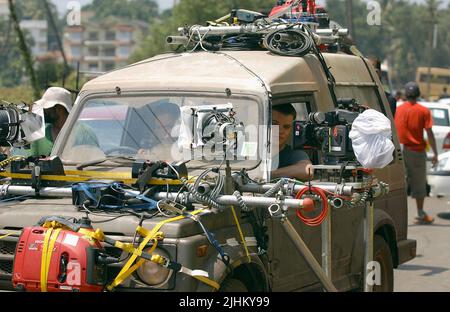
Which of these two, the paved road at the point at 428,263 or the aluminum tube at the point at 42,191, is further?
the paved road at the point at 428,263

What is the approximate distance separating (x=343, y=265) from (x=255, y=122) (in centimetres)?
139

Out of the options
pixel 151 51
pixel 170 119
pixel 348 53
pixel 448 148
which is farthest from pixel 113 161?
→ pixel 151 51

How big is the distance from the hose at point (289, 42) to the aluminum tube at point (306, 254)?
1994mm

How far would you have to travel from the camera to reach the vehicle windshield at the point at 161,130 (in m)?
7.03

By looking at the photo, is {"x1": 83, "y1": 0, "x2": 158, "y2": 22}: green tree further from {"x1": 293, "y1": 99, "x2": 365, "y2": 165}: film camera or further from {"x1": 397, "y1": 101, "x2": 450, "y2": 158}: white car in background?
{"x1": 293, "y1": 99, "x2": 365, "y2": 165}: film camera

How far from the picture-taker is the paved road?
10.8 metres

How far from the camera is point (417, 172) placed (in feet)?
51.2

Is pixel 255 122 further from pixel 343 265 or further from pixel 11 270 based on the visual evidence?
pixel 11 270

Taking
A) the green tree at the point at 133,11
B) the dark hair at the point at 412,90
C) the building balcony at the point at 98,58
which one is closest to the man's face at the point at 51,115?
the dark hair at the point at 412,90

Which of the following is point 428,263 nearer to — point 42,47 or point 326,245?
point 326,245

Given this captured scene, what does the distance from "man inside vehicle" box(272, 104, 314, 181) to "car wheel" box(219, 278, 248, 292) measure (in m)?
1.08

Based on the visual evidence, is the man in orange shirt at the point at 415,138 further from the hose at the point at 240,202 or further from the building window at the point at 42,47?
the building window at the point at 42,47

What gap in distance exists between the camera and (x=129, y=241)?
6371 mm

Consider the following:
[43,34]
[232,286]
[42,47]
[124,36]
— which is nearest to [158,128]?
[232,286]
